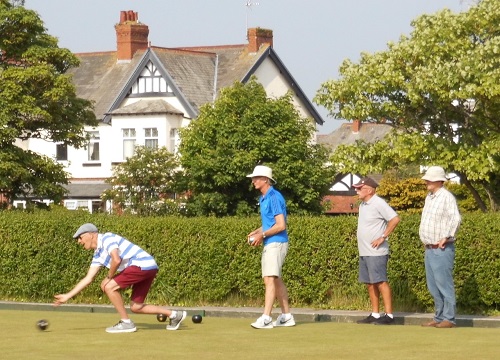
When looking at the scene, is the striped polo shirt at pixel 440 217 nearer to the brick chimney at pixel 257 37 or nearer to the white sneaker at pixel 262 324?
the white sneaker at pixel 262 324


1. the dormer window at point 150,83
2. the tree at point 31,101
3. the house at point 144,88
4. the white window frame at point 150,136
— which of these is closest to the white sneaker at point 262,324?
the tree at point 31,101

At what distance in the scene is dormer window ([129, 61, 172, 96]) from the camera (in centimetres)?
5616

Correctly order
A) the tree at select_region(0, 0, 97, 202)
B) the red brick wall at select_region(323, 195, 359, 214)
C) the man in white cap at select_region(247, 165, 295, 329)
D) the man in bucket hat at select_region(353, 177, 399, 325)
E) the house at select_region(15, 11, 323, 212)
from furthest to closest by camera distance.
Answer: the red brick wall at select_region(323, 195, 359, 214)
the house at select_region(15, 11, 323, 212)
the tree at select_region(0, 0, 97, 202)
the man in bucket hat at select_region(353, 177, 399, 325)
the man in white cap at select_region(247, 165, 295, 329)

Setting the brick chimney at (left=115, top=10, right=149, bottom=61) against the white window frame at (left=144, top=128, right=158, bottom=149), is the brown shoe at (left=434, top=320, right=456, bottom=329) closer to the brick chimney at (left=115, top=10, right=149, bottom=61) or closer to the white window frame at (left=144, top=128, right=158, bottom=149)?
the white window frame at (left=144, top=128, right=158, bottom=149)

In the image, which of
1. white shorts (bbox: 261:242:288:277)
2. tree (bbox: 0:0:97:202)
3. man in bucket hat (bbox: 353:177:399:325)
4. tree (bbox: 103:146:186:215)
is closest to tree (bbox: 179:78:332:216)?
tree (bbox: 103:146:186:215)

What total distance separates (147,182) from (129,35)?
59.8 feet

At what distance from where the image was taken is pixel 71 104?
3212cm

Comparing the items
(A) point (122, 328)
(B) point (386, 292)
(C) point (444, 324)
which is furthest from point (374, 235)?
(A) point (122, 328)

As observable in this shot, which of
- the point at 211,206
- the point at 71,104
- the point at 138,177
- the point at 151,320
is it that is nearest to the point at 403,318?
the point at 151,320


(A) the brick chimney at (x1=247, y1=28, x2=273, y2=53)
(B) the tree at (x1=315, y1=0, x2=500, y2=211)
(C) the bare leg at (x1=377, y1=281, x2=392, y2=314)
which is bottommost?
(C) the bare leg at (x1=377, y1=281, x2=392, y2=314)

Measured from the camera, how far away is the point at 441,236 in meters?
13.5

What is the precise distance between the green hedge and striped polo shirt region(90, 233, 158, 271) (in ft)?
14.0

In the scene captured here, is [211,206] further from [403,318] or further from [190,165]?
[403,318]

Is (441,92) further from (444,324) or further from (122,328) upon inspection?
(122,328)
